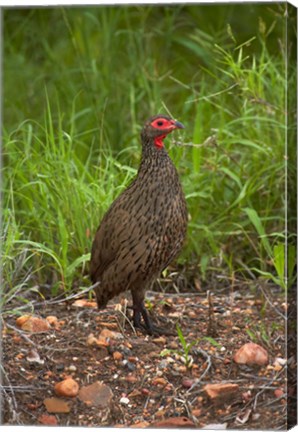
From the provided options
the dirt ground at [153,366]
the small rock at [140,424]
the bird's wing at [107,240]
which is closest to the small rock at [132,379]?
the dirt ground at [153,366]

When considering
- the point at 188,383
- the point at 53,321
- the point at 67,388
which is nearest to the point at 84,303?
the point at 53,321

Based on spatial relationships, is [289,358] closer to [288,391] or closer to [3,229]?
[288,391]

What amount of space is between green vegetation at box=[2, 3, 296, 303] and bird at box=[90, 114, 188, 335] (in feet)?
0.46

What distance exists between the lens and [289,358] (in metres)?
3.62

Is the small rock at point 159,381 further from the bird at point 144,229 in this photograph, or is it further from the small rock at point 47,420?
the small rock at point 47,420

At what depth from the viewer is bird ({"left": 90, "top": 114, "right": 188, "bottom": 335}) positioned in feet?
12.4

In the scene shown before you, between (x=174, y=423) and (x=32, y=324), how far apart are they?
1.67 feet

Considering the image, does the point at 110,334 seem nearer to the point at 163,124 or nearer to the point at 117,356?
the point at 117,356

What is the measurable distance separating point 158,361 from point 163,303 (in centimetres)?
28

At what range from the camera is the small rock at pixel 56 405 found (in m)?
3.66

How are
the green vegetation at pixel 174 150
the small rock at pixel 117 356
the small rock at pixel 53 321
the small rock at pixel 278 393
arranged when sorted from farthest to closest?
the green vegetation at pixel 174 150
the small rock at pixel 53 321
the small rock at pixel 117 356
the small rock at pixel 278 393

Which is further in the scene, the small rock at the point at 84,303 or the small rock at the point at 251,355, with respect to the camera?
the small rock at the point at 84,303

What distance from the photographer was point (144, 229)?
3787 millimetres

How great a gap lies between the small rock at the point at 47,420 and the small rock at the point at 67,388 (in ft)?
0.22
